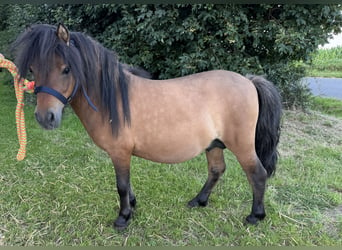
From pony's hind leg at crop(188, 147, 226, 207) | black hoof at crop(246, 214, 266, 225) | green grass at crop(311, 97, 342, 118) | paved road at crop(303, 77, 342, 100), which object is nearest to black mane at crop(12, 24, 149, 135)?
pony's hind leg at crop(188, 147, 226, 207)

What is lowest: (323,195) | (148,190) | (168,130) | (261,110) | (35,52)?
(148,190)

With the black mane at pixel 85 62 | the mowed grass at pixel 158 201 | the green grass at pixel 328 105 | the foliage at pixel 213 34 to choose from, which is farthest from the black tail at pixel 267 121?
the green grass at pixel 328 105

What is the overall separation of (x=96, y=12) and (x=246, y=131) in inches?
165

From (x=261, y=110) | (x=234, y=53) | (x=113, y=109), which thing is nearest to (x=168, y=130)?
(x=113, y=109)

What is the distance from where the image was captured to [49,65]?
70.3 inches

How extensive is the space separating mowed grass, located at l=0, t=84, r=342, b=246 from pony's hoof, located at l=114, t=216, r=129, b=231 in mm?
52

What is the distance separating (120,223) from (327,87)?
32.0 feet

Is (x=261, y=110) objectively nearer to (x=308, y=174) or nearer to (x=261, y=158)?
(x=261, y=158)

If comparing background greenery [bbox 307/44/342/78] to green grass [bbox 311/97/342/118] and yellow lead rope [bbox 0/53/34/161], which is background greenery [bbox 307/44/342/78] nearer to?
green grass [bbox 311/97/342/118]

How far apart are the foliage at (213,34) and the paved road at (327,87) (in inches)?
96.9

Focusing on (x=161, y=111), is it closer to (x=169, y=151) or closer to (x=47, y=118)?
(x=169, y=151)

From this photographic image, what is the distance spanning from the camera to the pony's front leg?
232cm

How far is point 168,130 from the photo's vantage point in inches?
87.6

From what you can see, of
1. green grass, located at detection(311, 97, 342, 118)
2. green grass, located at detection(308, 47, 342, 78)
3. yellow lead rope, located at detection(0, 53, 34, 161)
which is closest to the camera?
yellow lead rope, located at detection(0, 53, 34, 161)
